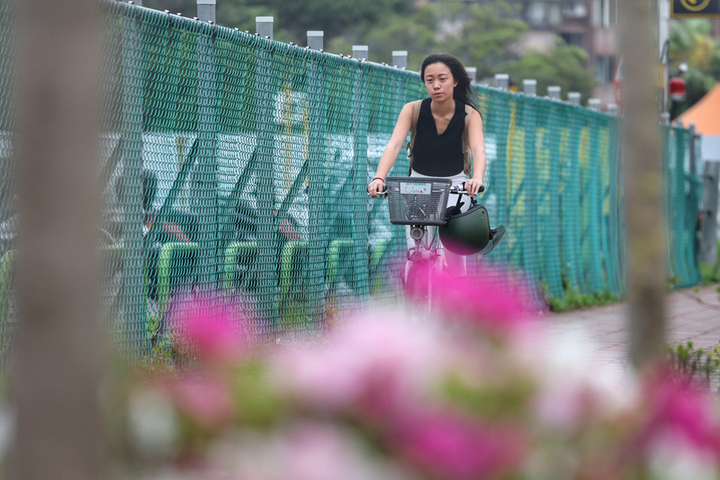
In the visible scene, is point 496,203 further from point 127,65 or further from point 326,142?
point 127,65

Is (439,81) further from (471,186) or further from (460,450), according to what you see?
(460,450)

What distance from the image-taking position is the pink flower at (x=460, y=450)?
1.99 m

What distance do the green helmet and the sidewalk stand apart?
3.21 feet

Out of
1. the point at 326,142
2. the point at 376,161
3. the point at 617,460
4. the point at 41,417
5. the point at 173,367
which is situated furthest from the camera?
the point at 376,161

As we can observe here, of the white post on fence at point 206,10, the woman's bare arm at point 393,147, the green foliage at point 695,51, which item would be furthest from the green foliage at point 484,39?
the white post on fence at point 206,10

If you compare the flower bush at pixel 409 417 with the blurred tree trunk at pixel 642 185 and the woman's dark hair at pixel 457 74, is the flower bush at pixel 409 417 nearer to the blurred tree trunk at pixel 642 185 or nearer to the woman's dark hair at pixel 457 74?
the blurred tree trunk at pixel 642 185

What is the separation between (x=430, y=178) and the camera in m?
6.09

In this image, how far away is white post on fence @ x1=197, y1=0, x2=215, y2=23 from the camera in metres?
6.35

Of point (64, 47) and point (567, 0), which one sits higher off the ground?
point (567, 0)

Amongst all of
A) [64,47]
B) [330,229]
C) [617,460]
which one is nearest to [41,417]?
[64,47]

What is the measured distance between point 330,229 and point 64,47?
598cm

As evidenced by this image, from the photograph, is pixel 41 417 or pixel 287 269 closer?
pixel 41 417

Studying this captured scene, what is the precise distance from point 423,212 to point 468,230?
292 millimetres

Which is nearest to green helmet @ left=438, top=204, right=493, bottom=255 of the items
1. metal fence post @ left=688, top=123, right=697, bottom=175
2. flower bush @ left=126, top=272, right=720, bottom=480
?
flower bush @ left=126, top=272, right=720, bottom=480
